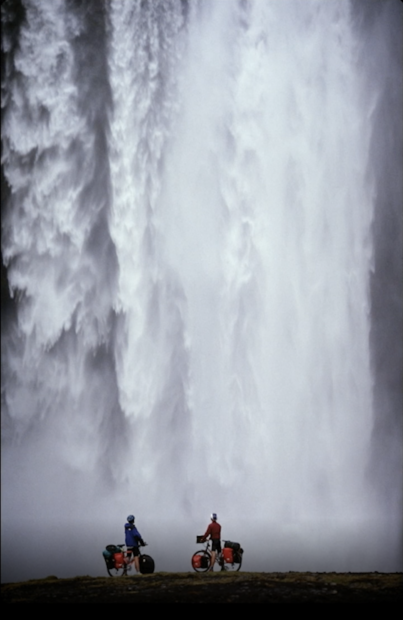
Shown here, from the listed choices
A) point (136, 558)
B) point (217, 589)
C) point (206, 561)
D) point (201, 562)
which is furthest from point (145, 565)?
point (217, 589)

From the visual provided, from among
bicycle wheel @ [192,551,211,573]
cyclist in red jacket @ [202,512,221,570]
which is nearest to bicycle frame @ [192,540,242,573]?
bicycle wheel @ [192,551,211,573]

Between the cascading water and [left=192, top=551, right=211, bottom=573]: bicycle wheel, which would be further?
the cascading water

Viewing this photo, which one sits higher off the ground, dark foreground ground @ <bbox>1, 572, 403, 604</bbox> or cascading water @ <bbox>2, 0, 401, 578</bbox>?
cascading water @ <bbox>2, 0, 401, 578</bbox>

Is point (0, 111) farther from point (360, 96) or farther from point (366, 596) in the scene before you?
point (366, 596)

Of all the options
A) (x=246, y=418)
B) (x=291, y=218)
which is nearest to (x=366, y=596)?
(x=246, y=418)

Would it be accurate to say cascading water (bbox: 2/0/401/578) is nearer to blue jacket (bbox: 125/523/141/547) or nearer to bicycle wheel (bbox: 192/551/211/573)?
bicycle wheel (bbox: 192/551/211/573)

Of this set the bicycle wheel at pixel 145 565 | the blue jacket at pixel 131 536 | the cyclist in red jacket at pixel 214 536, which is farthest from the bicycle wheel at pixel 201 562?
the blue jacket at pixel 131 536

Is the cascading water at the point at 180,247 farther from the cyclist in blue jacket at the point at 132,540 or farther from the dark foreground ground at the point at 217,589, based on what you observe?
the dark foreground ground at the point at 217,589
